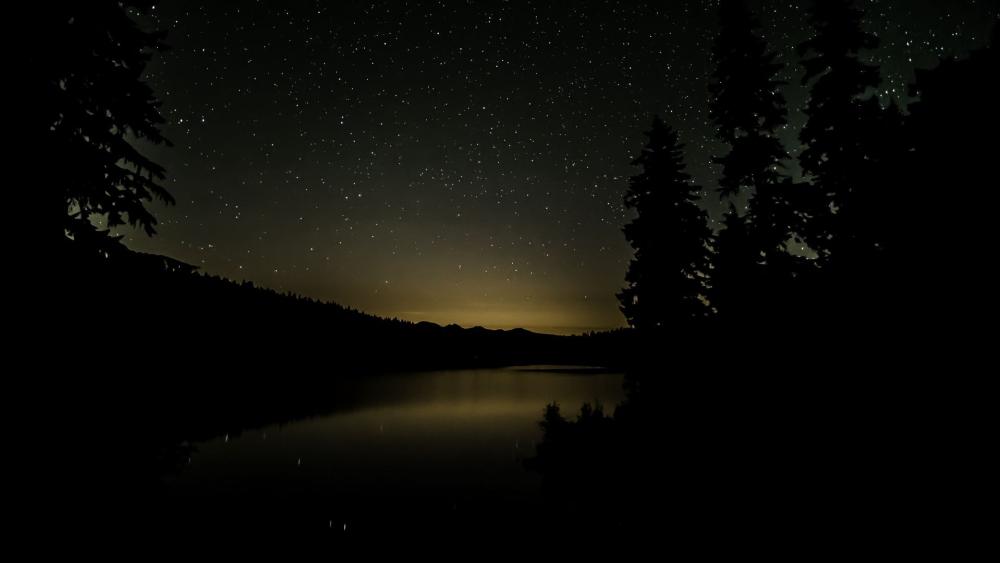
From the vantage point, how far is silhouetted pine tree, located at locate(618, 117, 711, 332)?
23047 mm

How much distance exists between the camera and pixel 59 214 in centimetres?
791

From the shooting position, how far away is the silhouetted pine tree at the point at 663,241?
23047 millimetres

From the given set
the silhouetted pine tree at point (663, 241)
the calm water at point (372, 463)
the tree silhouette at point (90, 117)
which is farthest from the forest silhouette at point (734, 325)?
the silhouetted pine tree at point (663, 241)

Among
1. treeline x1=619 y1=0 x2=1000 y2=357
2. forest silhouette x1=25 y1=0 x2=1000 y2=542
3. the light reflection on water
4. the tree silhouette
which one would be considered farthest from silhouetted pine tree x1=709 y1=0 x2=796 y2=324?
the tree silhouette

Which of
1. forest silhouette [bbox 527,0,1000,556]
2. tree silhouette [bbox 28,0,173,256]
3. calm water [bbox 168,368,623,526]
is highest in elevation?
tree silhouette [bbox 28,0,173,256]

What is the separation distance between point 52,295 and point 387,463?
11.7 metres

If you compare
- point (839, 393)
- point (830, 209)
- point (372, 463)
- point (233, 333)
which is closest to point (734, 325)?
point (839, 393)

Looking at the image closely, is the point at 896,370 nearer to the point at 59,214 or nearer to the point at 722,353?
the point at 722,353

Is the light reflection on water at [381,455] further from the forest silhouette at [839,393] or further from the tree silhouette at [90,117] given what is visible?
the tree silhouette at [90,117]

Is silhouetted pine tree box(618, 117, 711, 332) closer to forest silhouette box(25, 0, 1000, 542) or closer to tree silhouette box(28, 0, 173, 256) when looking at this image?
forest silhouette box(25, 0, 1000, 542)

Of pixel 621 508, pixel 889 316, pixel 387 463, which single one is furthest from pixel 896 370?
pixel 387 463

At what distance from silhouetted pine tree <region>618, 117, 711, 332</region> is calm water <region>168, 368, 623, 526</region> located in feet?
20.1

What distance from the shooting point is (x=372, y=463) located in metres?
17.3

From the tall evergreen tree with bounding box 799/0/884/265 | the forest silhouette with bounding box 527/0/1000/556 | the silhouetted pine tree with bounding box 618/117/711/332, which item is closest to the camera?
the forest silhouette with bounding box 527/0/1000/556
